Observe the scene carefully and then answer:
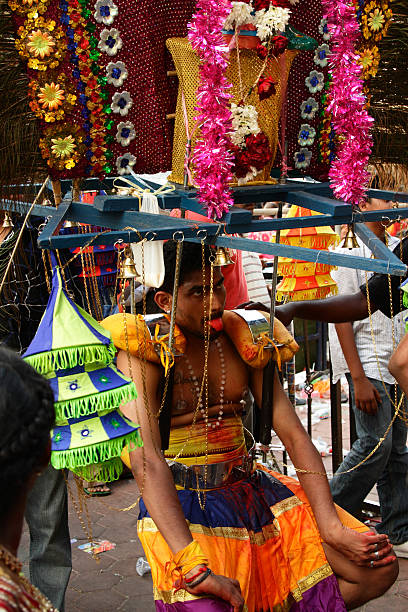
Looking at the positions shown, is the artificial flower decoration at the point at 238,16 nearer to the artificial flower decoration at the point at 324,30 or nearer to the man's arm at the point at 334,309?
the artificial flower decoration at the point at 324,30

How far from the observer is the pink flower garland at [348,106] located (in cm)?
254

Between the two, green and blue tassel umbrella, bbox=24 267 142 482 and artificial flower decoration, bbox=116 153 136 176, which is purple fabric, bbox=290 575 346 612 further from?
artificial flower decoration, bbox=116 153 136 176

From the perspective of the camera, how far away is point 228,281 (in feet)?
14.9

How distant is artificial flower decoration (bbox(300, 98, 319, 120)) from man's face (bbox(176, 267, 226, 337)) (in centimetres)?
69

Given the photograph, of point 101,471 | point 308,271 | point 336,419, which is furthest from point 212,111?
point 336,419

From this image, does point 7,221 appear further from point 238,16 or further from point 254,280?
point 254,280

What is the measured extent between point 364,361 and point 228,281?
3.09 feet

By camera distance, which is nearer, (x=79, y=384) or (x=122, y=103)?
(x=79, y=384)

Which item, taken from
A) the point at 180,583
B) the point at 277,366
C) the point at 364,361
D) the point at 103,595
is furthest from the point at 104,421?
the point at 364,361

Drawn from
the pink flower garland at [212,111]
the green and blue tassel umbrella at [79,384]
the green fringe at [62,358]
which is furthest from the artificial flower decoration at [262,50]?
the green fringe at [62,358]

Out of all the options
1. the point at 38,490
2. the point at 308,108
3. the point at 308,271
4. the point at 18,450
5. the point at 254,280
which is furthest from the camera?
the point at 254,280

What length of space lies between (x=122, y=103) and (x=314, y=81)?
2.46 ft

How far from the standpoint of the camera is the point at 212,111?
2.36m

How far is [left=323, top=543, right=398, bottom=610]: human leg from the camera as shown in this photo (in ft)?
9.21
